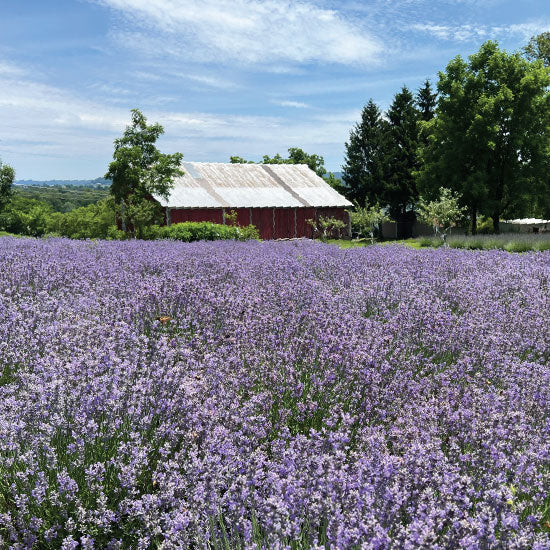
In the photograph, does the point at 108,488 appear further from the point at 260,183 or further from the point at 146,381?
the point at 260,183

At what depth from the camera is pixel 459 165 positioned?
32.5 metres

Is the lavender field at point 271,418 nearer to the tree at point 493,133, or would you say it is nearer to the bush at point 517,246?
the bush at point 517,246

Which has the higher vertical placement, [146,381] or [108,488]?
[146,381]

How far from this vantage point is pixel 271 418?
322 cm

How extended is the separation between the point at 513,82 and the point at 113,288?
32604 millimetres

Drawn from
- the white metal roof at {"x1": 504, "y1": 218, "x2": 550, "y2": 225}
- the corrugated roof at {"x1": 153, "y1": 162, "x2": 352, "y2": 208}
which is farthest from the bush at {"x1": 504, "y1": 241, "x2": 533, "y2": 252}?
the white metal roof at {"x1": 504, "y1": 218, "x2": 550, "y2": 225}

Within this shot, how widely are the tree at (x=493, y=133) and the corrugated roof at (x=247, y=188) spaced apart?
859cm

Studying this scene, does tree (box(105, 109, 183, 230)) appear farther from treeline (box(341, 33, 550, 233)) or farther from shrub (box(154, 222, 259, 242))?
treeline (box(341, 33, 550, 233))

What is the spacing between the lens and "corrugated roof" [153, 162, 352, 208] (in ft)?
107

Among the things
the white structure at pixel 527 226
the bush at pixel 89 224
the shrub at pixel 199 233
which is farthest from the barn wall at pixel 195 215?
the white structure at pixel 527 226

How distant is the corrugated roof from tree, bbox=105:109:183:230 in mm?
2557

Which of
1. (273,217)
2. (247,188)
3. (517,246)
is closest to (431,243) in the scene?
(517,246)

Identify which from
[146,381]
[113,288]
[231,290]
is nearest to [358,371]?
[146,381]

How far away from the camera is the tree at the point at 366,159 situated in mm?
42000
